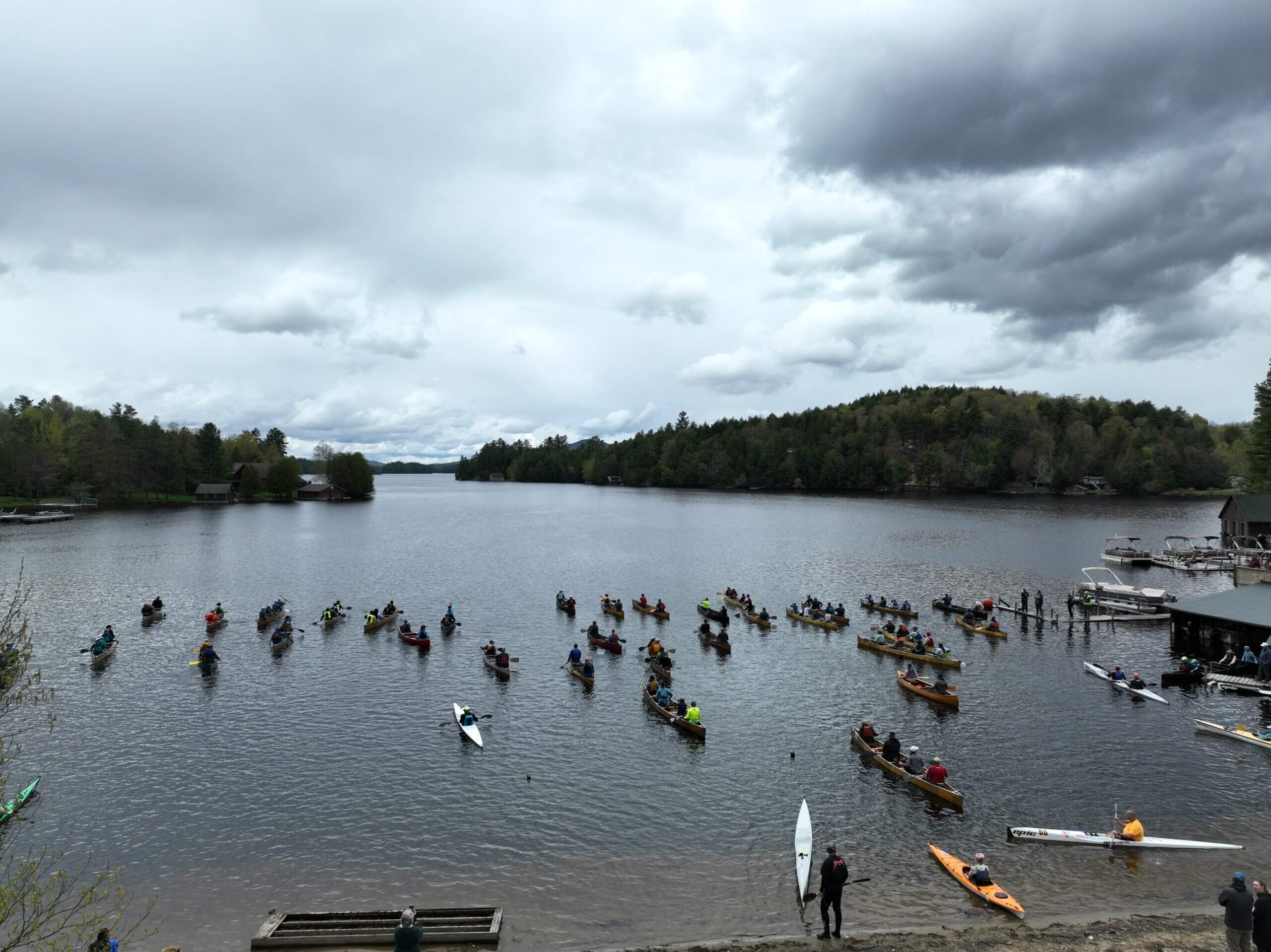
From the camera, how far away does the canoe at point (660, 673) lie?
41.4 metres

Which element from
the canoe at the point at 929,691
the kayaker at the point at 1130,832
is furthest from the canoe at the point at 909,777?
the canoe at the point at 929,691

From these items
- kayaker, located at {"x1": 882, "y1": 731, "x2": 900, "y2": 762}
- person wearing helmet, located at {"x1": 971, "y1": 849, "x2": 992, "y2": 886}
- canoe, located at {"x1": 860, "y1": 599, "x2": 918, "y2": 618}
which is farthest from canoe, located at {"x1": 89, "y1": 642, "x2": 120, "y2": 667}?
canoe, located at {"x1": 860, "y1": 599, "x2": 918, "y2": 618}

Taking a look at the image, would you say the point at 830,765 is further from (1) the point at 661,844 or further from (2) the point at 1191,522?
(2) the point at 1191,522

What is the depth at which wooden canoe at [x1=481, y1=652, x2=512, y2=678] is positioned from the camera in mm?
43656

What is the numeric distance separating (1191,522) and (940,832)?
13833cm

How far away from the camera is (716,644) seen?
50.0 metres

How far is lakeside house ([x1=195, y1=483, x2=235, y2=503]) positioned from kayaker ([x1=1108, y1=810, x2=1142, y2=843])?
647 feet

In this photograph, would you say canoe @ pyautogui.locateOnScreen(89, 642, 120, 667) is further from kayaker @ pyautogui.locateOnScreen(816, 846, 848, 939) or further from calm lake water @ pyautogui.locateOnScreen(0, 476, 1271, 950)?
kayaker @ pyautogui.locateOnScreen(816, 846, 848, 939)

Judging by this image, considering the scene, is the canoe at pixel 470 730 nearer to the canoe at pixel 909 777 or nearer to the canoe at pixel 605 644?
the canoe at pixel 605 644

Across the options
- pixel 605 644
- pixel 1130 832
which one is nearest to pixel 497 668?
pixel 605 644

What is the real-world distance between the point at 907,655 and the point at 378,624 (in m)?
38.2

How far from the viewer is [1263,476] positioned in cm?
10925

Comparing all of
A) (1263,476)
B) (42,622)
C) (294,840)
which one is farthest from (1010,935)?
(1263,476)

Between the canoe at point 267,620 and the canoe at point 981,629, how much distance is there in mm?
52700
